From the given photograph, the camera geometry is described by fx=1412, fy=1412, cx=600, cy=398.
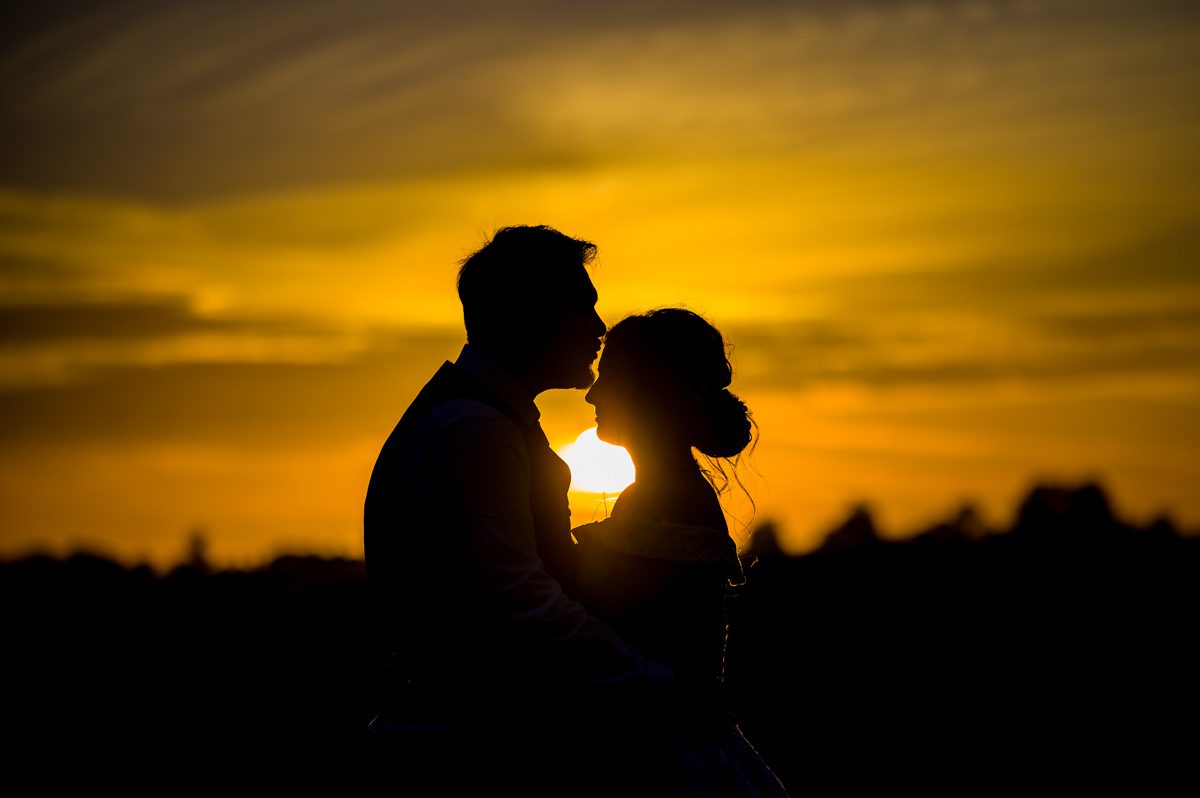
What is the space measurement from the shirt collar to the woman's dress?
1.63 ft

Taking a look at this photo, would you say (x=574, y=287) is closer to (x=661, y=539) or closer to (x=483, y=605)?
(x=661, y=539)

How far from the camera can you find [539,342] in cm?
527

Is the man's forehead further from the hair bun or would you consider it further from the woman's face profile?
the hair bun

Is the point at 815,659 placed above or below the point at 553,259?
below

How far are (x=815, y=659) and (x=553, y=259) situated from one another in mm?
10295

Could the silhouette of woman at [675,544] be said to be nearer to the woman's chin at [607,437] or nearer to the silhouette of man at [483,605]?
the woman's chin at [607,437]

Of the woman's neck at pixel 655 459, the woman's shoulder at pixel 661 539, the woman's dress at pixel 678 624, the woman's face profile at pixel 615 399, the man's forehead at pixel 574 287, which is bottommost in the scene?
the woman's dress at pixel 678 624

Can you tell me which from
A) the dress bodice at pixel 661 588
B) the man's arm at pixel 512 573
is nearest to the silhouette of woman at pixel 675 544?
the dress bodice at pixel 661 588

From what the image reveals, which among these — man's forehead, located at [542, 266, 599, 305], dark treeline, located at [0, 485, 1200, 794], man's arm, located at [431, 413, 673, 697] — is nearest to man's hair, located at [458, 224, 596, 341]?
man's forehead, located at [542, 266, 599, 305]

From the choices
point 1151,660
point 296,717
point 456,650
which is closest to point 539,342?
point 456,650

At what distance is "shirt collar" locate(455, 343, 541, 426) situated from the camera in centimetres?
510

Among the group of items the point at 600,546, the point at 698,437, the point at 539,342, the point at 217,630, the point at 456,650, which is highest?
the point at 539,342

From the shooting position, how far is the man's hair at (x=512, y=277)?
17.3ft

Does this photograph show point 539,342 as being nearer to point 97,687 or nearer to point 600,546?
point 600,546
